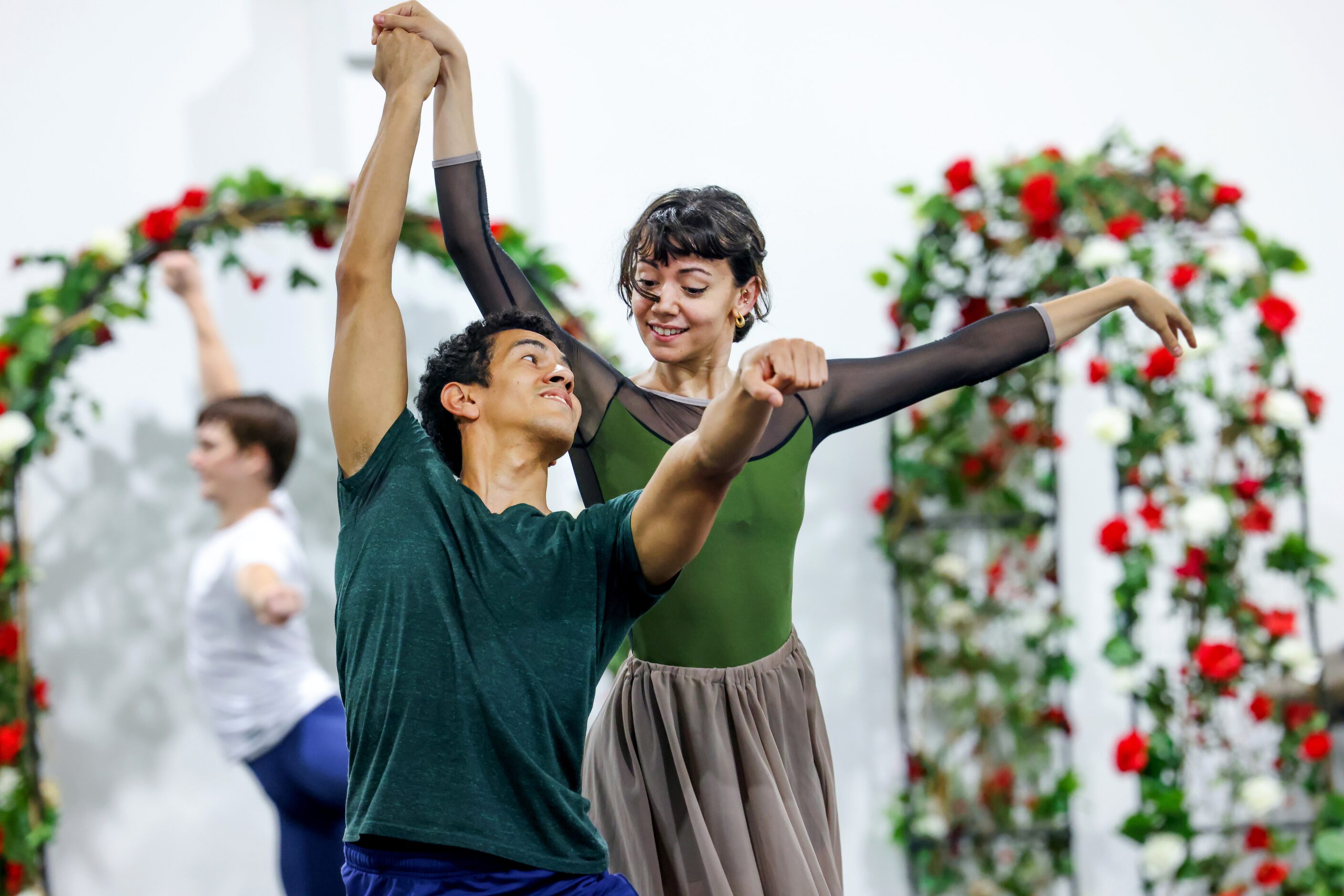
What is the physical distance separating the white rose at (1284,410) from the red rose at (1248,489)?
→ 0.52 ft

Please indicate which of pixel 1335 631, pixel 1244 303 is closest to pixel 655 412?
pixel 1244 303

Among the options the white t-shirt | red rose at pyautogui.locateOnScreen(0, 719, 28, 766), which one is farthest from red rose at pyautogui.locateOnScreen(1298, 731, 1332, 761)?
red rose at pyautogui.locateOnScreen(0, 719, 28, 766)

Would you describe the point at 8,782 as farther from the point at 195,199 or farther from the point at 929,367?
the point at 929,367

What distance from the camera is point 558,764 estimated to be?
1.17 metres

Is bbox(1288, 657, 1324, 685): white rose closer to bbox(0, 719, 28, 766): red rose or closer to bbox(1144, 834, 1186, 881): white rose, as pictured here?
bbox(1144, 834, 1186, 881): white rose

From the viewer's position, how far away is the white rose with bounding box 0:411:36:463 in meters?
2.82

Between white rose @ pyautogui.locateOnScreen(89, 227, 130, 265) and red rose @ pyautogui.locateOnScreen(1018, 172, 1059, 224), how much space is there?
2.24 meters

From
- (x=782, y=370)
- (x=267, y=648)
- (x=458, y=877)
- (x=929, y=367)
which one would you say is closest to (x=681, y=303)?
(x=929, y=367)

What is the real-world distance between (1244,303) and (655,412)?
211cm

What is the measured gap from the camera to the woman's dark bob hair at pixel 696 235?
1.44 meters

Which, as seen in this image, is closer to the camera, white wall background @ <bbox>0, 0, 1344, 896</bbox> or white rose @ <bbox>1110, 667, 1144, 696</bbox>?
white rose @ <bbox>1110, 667, 1144, 696</bbox>

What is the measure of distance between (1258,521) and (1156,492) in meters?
0.27

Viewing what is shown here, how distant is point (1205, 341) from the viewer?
2992 millimetres

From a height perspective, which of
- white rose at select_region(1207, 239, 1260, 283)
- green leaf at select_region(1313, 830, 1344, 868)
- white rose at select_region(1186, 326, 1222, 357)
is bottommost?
green leaf at select_region(1313, 830, 1344, 868)
